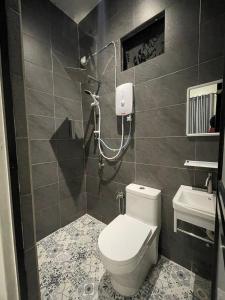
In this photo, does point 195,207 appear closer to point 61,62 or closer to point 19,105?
point 19,105

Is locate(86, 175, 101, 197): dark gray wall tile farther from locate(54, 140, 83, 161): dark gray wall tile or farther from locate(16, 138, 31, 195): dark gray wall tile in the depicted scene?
locate(16, 138, 31, 195): dark gray wall tile

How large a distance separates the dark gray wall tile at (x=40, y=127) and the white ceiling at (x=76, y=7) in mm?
1428

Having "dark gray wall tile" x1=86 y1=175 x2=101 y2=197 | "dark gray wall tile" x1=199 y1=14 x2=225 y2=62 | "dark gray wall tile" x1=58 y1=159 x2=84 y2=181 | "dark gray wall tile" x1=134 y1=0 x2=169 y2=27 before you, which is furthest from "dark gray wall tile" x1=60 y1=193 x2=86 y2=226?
"dark gray wall tile" x1=134 y1=0 x2=169 y2=27

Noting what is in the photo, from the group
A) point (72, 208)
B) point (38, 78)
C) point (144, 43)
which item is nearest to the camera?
point (144, 43)

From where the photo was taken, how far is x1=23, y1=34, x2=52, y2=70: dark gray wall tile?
5.29ft

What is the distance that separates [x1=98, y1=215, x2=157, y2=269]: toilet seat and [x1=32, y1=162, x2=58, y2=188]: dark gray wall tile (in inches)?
40.2

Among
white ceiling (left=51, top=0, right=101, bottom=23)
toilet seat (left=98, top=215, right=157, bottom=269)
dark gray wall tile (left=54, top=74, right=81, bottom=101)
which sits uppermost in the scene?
white ceiling (left=51, top=0, right=101, bottom=23)

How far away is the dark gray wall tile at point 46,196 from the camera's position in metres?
1.79

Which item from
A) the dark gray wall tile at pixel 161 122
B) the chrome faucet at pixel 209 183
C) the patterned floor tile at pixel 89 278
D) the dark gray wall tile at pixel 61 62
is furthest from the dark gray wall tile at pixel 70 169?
the chrome faucet at pixel 209 183

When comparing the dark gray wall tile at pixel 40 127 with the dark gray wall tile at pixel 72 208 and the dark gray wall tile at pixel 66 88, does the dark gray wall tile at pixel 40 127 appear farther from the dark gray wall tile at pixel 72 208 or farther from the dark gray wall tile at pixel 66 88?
the dark gray wall tile at pixel 72 208

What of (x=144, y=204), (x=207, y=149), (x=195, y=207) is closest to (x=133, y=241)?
(x=144, y=204)

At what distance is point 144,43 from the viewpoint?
1607 millimetres

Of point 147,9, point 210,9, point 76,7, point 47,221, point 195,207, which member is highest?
point 76,7

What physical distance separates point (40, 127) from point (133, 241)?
1599mm
